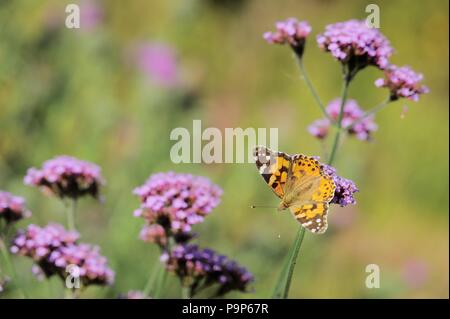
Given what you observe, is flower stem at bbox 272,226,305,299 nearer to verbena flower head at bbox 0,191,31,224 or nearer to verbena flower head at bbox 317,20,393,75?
verbena flower head at bbox 317,20,393,75

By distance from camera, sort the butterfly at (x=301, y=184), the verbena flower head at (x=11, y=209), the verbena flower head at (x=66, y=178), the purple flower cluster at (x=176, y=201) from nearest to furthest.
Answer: the butterfly at (x=301, y=184) < the purple flower cluster at (x=176, y=201) < the verbena flower head at (x=11, y=209) < the verbena flower head at (x=66, y=178)

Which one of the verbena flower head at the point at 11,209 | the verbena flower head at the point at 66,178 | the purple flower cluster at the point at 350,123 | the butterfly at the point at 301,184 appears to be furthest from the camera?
the purple flower cluster at the point at 350,123

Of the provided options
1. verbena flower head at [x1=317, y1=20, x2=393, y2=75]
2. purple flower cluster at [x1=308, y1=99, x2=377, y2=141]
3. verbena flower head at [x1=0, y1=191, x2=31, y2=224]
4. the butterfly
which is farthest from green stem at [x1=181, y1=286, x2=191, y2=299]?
verbena flower head at [x1=317, y1=20, x2=393, y2=75]

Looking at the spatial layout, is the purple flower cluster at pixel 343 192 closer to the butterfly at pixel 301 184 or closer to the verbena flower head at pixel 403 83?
the butterfly at pixel 301 184

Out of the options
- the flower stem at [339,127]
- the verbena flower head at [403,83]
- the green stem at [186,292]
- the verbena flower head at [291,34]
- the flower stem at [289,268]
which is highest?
the verbena flower head at [291,34]

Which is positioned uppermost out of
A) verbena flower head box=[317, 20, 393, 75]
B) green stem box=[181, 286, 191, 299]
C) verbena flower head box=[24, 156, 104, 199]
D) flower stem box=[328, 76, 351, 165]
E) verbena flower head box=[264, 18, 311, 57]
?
verbena flower head box=[264, 18, 311, 57]

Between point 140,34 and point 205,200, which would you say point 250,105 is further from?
point 205,200

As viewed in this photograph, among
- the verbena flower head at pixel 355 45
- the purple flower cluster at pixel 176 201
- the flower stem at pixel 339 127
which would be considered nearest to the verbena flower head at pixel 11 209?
the purple flower cluster at pixel 176 201
